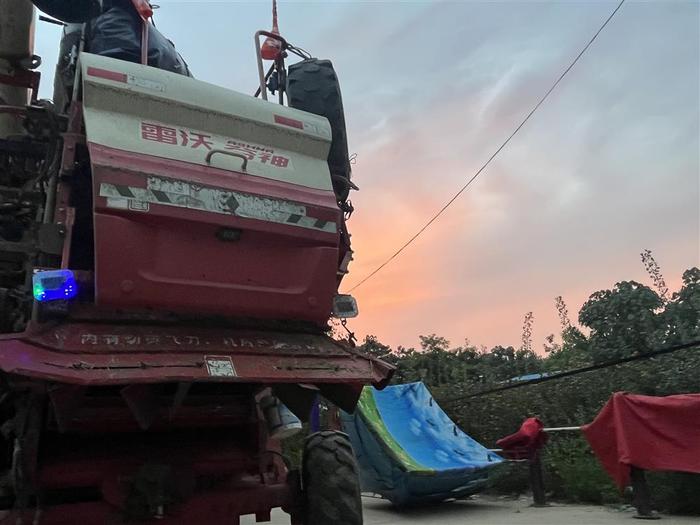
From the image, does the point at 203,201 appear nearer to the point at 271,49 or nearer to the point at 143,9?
the point at 143,9

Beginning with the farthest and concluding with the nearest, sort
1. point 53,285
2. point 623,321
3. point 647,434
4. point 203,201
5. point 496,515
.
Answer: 1. point 623,321
2. point 496,515
3. point 647,434
4. point 203,201
5. point 53,285

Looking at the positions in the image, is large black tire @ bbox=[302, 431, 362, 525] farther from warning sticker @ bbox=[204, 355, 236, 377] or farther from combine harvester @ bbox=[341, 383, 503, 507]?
combine harvester @ bbox=[341, 383, 503, 507]

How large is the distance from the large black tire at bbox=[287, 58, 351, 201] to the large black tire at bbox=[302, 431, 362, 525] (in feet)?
5.36

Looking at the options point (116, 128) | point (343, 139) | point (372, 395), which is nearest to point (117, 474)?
point (116, 128)

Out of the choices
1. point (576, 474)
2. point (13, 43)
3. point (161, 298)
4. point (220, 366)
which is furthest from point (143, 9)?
point (576, 474)

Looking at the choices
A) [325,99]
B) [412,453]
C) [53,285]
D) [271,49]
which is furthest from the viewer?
[412,453]

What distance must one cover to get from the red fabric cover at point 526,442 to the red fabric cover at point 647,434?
1389 mm

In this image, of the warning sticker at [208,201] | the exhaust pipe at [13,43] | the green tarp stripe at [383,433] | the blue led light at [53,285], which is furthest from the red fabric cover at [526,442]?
the exhaust pipe at [13,43]

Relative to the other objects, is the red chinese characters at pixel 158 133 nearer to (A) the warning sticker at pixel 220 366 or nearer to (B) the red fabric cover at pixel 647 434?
(A) the warning sticker at pixel 220 366

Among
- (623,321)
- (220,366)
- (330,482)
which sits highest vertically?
(623,321)

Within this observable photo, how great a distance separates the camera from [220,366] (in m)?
3.21

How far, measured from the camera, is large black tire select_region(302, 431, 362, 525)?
3.85 meters

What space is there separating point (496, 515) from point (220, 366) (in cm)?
551

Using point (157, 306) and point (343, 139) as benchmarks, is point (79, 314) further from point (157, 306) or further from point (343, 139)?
point (343, 139)
